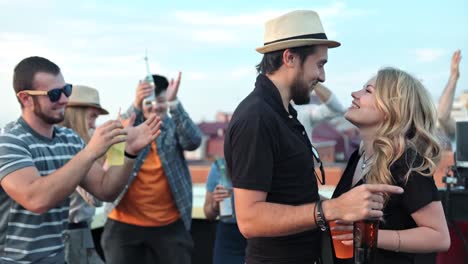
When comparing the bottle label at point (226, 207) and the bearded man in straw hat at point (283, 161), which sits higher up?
the bearded man in straw hat at point (283, 161)

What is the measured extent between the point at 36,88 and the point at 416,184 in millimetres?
1955

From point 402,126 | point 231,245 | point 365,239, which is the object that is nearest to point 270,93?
point 402,126

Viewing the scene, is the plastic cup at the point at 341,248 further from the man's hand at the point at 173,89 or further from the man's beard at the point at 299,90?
the man's hand at the point at 173,89

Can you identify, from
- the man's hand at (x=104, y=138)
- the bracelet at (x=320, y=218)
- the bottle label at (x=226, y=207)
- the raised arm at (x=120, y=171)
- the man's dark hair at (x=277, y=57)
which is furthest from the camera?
the bottle label at (x=226, y=207)

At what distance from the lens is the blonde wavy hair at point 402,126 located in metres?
2.35

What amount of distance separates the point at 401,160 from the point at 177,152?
2.53 m

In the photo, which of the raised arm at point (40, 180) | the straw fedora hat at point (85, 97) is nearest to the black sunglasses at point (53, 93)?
the raised arm at point (40, 180)

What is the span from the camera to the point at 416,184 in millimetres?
2277

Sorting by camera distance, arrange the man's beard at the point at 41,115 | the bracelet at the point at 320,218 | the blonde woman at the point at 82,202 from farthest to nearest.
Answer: the blonde woman at the point at 82,202
the man's beard at the point at 41,115
the bracelet at the point at 320,218

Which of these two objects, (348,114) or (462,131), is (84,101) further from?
(462,131)

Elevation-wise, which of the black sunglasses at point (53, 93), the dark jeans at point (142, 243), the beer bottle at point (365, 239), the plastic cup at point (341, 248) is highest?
the black sunglasses at point (53, 93)

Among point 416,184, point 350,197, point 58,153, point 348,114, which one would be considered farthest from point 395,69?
point 58,153

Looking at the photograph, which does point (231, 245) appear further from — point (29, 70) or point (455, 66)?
point (455, 66)

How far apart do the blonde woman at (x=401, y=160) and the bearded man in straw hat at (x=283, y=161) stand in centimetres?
21
